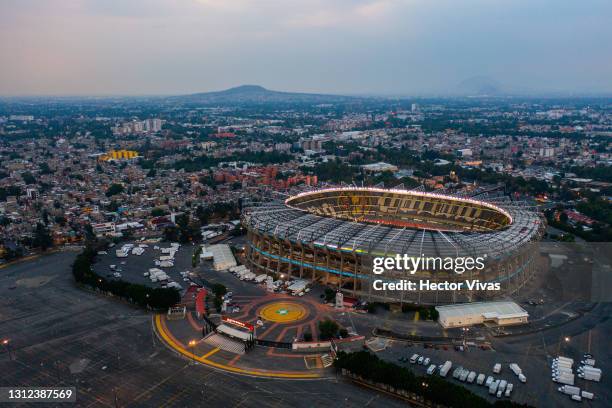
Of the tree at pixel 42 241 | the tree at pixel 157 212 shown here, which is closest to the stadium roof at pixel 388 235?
the tree at pixel 42 241

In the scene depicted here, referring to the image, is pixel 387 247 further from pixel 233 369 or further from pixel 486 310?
pixel 233 369

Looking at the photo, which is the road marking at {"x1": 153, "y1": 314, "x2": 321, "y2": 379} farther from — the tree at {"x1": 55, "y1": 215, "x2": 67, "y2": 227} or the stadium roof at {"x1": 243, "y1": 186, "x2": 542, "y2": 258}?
the tree at {"x1": 55, "y1": 215, "x2": 67, "y2": 227}

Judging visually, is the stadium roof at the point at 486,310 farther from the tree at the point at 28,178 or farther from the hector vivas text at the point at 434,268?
the tree at the point at 28,178

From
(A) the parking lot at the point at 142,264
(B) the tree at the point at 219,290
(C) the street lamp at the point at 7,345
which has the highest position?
(B) the tree at the point at 219,290

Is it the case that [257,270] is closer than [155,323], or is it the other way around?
[155,323]

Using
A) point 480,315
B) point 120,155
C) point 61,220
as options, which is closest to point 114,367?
point 480,315

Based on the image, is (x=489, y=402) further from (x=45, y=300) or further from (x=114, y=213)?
(x=114, y=213)

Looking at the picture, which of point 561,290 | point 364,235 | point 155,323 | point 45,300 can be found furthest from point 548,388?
point 45,300
